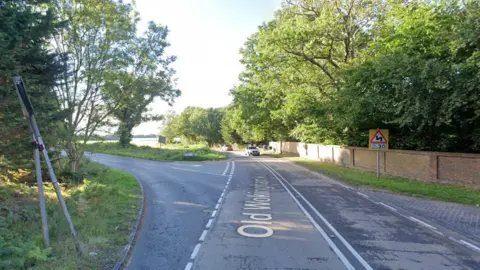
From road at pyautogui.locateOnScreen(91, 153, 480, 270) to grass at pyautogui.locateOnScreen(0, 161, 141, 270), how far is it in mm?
578

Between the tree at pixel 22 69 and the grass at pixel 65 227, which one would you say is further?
the tree at pixel 22 69

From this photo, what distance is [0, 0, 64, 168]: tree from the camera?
7.14m

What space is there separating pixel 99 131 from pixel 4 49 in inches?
396

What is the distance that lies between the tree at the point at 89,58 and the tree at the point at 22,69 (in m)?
4.50

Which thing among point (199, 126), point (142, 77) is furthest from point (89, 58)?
point (199, 126)

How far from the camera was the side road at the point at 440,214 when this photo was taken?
24.0 ft

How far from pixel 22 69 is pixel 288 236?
8127 millimetres

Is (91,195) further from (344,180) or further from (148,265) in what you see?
(344,180)

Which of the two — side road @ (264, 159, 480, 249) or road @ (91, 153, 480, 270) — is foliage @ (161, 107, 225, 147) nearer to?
side road @ (264, 159, 480, 249)

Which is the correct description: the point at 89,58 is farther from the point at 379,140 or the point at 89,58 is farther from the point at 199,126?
the point at 199,126

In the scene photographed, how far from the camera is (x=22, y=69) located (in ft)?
27.0

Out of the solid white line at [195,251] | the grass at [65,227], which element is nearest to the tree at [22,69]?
the grass at [65,227]

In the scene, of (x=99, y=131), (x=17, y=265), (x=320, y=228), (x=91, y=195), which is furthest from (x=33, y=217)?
(x=99, y=131)

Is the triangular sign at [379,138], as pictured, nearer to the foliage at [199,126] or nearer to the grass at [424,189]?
the grass at [424,189]
